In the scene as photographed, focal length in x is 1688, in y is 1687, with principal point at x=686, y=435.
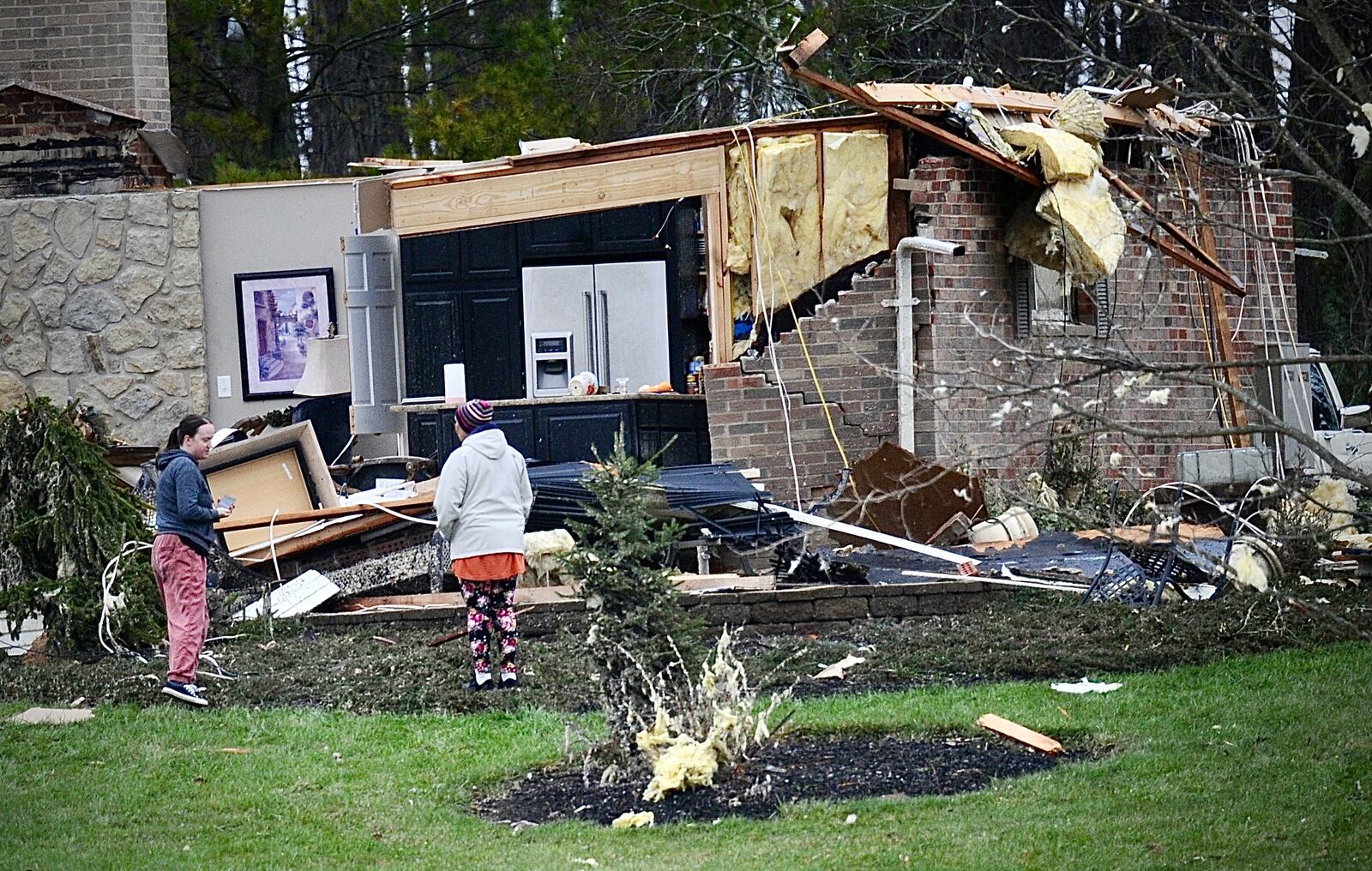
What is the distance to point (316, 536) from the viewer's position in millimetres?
12023

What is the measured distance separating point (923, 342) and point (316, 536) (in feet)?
17.6

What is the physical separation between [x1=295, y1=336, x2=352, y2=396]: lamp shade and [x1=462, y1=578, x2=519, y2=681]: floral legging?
773 cm

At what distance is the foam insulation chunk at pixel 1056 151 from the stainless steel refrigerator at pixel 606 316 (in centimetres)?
320

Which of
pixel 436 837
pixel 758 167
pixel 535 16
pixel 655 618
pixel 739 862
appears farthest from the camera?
pixel 535 16

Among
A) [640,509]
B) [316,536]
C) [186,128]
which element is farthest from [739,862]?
[186,128]

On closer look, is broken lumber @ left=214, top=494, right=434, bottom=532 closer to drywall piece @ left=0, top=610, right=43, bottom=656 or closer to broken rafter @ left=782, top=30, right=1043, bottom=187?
drywall piece @ left=0, top=610, right=43, bottom=656

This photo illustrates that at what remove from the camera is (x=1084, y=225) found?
44.7 feet

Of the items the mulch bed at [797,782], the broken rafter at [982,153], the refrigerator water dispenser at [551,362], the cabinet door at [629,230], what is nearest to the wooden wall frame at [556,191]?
the cabinet door at [629,230]

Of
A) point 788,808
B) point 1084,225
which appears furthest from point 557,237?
point 788,808

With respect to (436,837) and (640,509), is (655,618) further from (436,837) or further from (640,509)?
(436,837)

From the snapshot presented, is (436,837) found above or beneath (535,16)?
beneath

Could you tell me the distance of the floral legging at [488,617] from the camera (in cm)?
891

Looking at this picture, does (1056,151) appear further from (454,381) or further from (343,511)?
(343,511)

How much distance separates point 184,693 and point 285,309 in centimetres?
863
